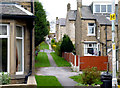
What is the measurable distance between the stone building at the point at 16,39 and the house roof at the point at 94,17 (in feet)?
64.7

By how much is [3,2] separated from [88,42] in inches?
811

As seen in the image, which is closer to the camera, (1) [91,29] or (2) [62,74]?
(2) [62,74]

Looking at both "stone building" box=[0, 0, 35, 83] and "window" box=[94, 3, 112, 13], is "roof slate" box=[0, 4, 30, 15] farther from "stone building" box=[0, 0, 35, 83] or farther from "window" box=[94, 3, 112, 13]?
"window" box=[94, 3, 112, 13]

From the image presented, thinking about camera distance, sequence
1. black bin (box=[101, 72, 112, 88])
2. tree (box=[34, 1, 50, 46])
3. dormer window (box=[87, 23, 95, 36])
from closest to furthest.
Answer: black bin (box=[101, 72, 112, 88]) → tree (box=[34, 1, 50, 46]) → dormer window (box=[87, 23, 95, 36])

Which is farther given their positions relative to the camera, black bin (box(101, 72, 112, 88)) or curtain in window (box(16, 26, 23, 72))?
curtain in window (box(16, 26, 23, 72))

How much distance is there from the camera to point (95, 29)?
2930 centimetres

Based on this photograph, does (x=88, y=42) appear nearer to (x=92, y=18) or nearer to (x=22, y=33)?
(x=92, y=18)

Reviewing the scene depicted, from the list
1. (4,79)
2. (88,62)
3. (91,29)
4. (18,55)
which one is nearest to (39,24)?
(91,29)

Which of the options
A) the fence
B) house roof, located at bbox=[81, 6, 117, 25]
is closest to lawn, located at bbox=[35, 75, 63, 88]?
the fence

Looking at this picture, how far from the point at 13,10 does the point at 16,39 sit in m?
1.37

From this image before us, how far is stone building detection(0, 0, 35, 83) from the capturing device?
28.8ft

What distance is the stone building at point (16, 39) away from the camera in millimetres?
8781

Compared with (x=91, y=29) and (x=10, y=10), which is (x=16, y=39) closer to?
(x=10, y=10)

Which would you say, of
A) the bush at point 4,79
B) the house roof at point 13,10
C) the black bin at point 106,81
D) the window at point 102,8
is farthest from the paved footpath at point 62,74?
the window at point 102,8
